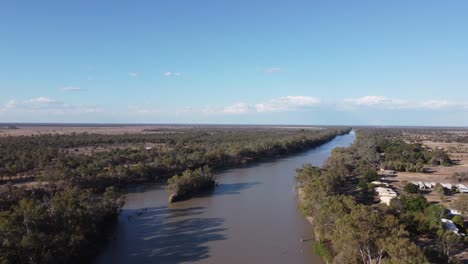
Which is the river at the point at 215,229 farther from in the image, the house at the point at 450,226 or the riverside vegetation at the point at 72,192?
the house at the point at 450,226

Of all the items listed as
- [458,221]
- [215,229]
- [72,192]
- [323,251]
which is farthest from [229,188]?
[458,221]

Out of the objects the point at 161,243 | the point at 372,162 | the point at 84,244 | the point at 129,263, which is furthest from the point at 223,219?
the point at 372,162

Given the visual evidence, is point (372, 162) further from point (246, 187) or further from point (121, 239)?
point (121, 239)

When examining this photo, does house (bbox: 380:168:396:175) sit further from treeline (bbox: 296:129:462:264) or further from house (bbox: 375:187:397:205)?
treeline (bbox: 296:129:462:264)

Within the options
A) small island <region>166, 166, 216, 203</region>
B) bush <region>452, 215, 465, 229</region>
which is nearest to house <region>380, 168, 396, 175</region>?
small island <region>166, 166, 216, 203</region>

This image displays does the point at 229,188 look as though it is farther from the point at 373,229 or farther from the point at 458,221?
the point at 373,229

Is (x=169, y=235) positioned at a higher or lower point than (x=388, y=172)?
lower
